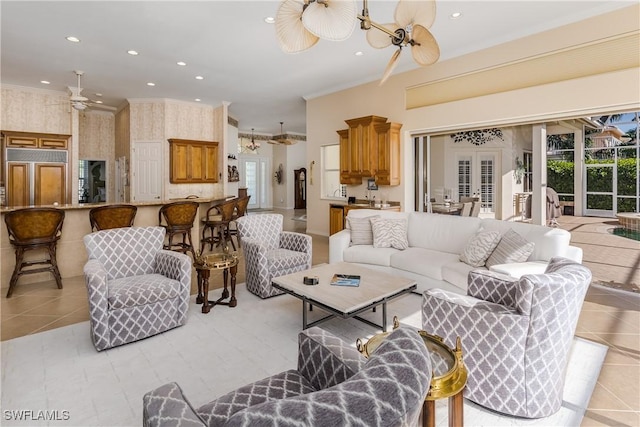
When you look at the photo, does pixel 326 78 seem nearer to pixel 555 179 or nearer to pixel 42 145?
pixel 555 179

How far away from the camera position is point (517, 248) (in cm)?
309

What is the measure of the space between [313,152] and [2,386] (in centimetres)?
653

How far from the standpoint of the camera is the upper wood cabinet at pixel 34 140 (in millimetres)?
6746

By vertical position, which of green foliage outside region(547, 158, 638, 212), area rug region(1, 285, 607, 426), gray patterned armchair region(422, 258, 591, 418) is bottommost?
area rug region(1, 285, 607, 426)

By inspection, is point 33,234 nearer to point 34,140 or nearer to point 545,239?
point 34,140

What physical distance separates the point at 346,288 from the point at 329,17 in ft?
6.53

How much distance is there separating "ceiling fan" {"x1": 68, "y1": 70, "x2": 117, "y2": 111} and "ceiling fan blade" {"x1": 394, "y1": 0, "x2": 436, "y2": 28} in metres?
5.56

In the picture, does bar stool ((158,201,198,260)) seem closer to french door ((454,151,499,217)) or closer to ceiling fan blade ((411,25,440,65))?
ceiling fan blade ((411,25,440,65))

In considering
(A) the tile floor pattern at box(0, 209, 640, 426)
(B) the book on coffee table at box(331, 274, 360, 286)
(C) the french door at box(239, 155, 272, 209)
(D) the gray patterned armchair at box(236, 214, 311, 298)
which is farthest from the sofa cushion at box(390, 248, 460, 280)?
(C) the french door at box(239, 155, 272, 209)

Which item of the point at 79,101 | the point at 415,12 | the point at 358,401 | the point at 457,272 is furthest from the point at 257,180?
the point at 358,401

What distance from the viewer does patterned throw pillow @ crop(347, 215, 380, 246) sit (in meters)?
4.51

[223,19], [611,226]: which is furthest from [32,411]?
[611,226]

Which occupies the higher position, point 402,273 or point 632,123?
point 632,123

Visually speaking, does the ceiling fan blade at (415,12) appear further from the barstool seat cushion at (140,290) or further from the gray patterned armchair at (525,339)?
the barstool seat cushion at (140,290)
